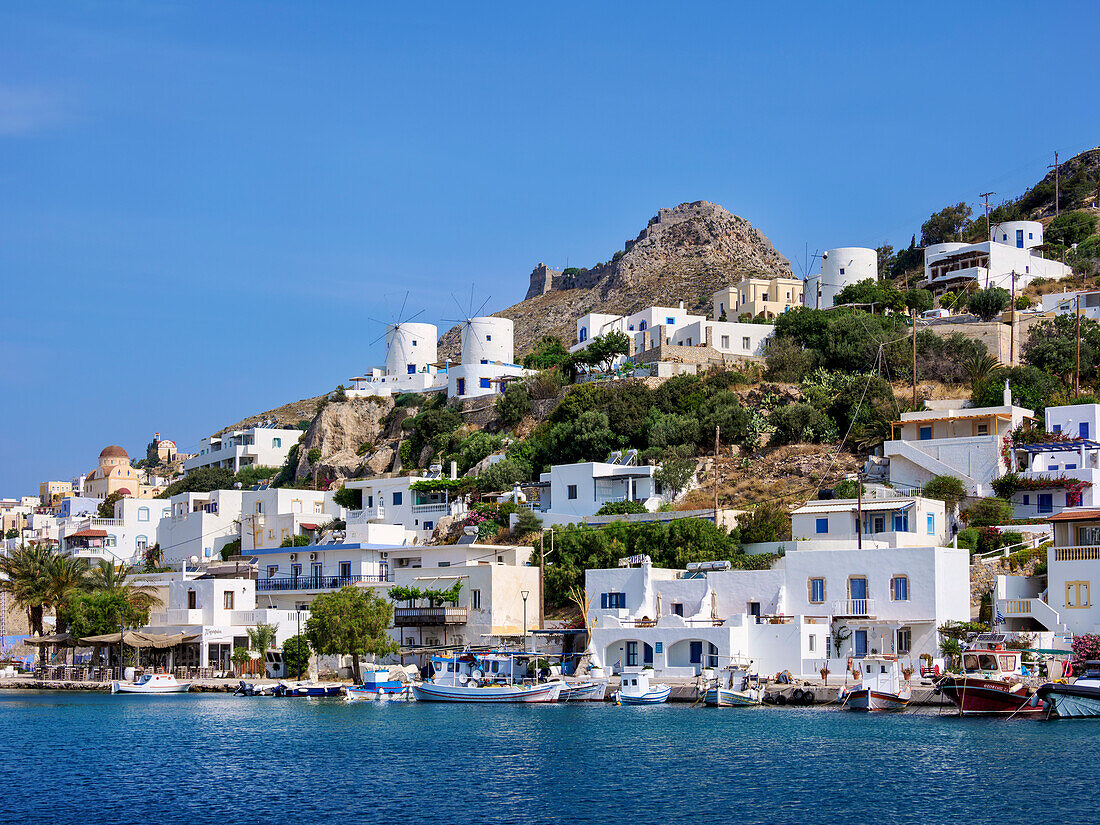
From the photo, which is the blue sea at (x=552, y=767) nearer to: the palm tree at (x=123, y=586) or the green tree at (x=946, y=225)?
the palm tree at (x=123, y=586)

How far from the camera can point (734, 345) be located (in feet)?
275

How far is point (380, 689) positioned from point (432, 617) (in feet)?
17.5

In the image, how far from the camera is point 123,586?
60188 millimetres

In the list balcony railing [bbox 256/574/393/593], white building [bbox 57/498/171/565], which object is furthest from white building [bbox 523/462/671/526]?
white building [bbox 57/498/171/565]

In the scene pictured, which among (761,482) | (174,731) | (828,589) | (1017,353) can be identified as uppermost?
(1017,353)

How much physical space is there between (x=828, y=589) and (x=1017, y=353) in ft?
117

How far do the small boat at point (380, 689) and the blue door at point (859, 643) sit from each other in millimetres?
17353

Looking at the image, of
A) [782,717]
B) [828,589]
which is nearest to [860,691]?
[782,717]

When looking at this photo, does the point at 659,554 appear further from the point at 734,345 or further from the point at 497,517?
the point at 734,345

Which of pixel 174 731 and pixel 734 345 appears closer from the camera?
pixel 174 731

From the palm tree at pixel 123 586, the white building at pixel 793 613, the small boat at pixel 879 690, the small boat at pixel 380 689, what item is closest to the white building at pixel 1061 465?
the white building at pixel 793 613

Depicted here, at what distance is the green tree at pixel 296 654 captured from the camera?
53.3 meters

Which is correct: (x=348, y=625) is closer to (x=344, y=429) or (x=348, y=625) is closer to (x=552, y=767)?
(x=552, y=767)

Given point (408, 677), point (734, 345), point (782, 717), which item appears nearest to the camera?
point (782, 717)
